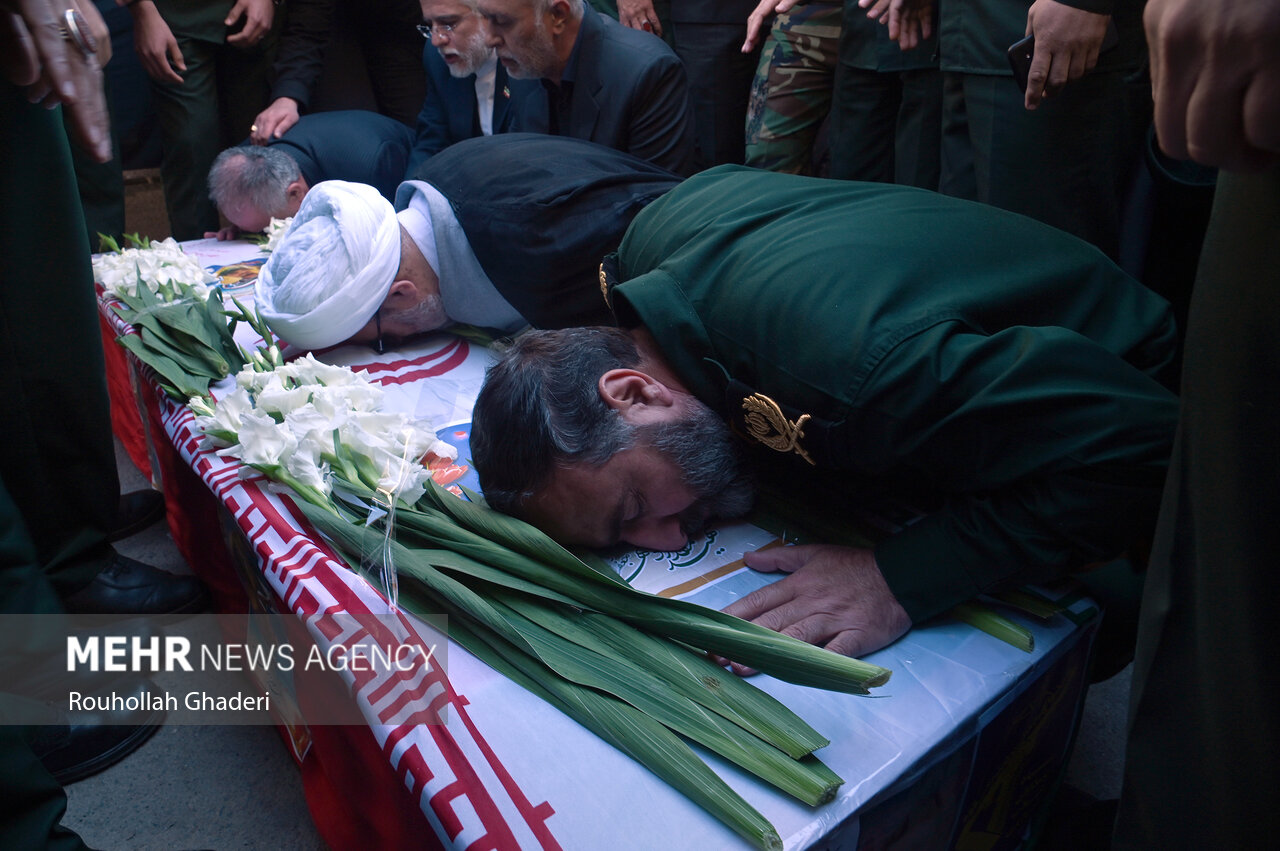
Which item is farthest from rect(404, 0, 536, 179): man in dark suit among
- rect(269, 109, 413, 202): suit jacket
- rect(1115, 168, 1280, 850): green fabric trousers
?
rect(1115, 168, 1280, 850): green fabric trousers

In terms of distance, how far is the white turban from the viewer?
2.08 m

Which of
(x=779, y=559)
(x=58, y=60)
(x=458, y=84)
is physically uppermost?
(x=58, y=60)

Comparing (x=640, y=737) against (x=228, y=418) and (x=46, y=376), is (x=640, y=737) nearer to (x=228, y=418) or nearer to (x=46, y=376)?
(x=228, y=418)

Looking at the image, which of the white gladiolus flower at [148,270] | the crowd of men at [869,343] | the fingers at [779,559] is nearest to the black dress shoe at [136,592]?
the crowd of men at [869,343]

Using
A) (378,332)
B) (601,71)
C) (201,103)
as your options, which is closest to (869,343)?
(378,332)

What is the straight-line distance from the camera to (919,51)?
6.73 ft

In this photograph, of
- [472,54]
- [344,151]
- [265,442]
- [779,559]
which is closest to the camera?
[779,559]

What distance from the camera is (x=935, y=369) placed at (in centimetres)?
107

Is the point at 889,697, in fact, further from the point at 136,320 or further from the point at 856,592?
the point at 136,320

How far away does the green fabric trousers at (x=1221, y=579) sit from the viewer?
2.15 feet

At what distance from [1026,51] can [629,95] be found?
4.52 feet

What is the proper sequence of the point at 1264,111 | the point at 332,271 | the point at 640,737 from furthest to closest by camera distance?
the point at 332,271, the point at 640,737, the point at 1264,111

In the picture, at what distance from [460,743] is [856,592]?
22.0 inches

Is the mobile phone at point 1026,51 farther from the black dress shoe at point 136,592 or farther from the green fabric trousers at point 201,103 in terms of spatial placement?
the green fabric trousers at point 201,103
